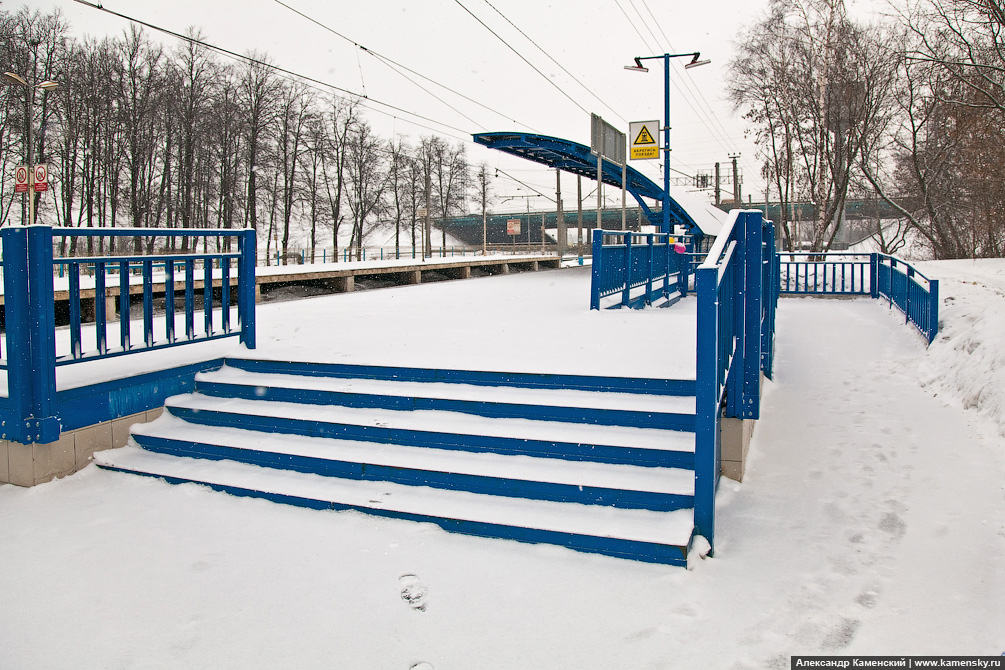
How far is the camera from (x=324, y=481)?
4.17m

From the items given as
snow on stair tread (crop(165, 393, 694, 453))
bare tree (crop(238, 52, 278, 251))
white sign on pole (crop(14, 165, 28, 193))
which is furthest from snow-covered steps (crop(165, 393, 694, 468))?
bare tree (crop(238, 52, 278, 251))

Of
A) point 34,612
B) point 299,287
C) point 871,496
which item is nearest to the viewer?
point 34,612

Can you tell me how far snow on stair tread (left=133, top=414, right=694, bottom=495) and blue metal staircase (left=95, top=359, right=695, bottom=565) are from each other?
0.01m

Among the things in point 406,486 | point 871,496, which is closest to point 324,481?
point 406,486

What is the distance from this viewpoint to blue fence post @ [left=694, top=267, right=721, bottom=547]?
322cm

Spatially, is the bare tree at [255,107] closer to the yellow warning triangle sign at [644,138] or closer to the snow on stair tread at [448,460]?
the yellow warning triangle sign at [644,138]

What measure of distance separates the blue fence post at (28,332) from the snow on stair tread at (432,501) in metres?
0.49

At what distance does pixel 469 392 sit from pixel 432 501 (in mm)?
1044

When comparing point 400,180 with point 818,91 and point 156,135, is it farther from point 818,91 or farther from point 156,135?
point 818,91

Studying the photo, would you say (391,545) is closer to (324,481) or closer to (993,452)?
(324,481)

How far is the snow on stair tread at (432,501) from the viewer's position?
3408 mm

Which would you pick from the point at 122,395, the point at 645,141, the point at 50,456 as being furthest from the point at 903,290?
the point at 50,456

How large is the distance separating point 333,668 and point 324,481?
1735 millimetres

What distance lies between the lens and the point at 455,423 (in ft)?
14.3
